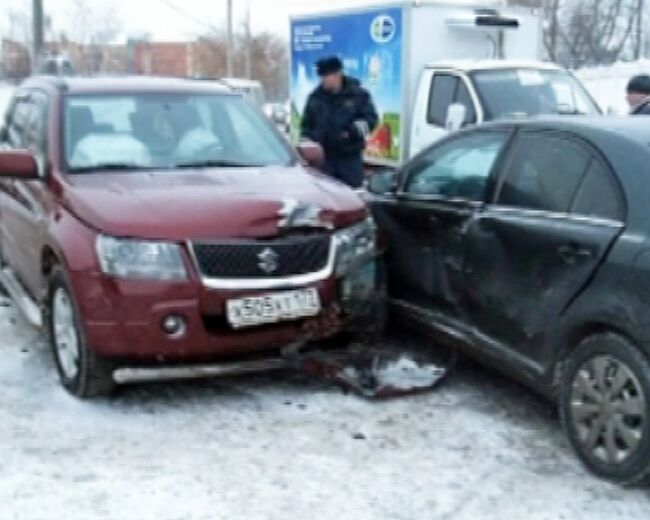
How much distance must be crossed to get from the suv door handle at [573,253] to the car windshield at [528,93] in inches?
236

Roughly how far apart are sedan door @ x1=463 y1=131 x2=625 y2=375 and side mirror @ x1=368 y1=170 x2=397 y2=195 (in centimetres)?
107

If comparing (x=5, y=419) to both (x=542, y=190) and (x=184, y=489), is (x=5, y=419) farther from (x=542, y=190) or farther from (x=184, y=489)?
(x=542, y=190)

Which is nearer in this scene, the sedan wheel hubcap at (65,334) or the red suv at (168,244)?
the red suv at (168,244)

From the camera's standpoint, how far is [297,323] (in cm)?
482

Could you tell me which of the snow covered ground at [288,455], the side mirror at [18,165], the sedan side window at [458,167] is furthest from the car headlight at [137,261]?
the sedan side window at [458,167]

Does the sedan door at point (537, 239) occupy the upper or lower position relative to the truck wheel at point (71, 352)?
upper

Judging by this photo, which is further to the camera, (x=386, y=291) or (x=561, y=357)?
(x=386, y=291)

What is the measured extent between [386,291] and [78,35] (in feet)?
169

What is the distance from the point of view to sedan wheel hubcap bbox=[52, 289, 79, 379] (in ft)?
15.9

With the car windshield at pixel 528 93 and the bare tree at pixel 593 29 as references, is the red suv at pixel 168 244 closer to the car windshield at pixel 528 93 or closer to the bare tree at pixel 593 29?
the car windshield at pixel 528 93

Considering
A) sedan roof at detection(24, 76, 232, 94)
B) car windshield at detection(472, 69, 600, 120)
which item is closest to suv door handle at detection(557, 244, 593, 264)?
sedan roof at detection(24, 76, 232, 94)

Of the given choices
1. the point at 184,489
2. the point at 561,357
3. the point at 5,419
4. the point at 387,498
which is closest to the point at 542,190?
the point at 561,357

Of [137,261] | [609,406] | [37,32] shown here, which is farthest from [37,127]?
[37,32]

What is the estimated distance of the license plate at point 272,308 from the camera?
4.60m
